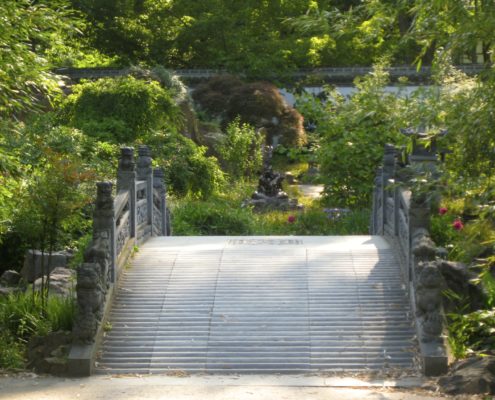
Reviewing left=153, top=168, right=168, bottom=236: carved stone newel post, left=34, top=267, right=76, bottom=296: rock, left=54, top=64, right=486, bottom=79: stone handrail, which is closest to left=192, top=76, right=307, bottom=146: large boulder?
left=54, top=64, right=486, bottom=79: stone handrail

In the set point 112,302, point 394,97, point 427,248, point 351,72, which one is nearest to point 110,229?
point 112,302

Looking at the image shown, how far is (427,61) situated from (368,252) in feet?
96.2

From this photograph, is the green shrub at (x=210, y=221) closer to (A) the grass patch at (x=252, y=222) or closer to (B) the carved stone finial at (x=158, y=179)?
(A) the grass patch at (x=252, y=222)

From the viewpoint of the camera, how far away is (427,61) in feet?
137

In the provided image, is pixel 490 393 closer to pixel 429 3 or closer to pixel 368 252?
pixel 429 3

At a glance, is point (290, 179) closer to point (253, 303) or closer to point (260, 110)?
point (260, 110)

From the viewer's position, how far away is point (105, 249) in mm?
11453

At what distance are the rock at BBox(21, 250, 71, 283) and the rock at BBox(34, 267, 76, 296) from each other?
35.8 inches

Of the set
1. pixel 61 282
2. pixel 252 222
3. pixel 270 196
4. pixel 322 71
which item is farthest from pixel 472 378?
pixel 322 71

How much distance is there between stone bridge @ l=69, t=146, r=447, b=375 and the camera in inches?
420

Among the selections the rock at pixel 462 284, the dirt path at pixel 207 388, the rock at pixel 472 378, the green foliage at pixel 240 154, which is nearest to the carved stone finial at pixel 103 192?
the dirt path at pixel 207 388

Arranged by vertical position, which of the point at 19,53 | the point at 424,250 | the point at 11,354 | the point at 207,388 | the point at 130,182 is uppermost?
the point at 19,53

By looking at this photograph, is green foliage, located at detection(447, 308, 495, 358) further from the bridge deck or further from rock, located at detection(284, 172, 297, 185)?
rock, located at detection(284, 172, 297, 185)

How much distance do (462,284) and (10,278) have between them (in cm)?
724
